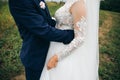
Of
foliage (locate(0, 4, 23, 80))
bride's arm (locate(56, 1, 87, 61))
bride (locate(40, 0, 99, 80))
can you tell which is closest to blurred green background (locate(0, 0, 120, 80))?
foliage (locate(0, 4, 23, 80))

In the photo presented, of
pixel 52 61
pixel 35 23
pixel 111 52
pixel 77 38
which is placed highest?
pixel 35 23

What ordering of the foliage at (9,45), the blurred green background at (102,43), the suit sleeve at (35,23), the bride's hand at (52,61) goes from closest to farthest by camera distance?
the suit sleeve at (35,23)
the bride's hand at (52,61)
the blurred green background at (102,43)
the foliage at (9,45)

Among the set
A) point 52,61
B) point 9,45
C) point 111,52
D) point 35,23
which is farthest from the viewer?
point 9,45

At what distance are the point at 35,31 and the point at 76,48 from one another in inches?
10.5

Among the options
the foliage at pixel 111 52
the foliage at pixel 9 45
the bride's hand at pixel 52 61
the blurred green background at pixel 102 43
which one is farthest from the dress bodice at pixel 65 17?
the foliage at pixel 9 45

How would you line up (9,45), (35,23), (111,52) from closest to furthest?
(35,23) → (111,52) → (9,45)

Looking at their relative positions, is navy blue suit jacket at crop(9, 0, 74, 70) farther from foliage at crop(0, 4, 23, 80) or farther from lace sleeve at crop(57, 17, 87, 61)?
foliage at crop(0, 4, 23, 80)

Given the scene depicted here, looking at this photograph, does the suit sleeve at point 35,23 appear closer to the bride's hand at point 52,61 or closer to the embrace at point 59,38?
the embrace at point 59,38

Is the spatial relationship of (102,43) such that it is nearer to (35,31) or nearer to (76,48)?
(76,48)

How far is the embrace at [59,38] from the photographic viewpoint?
5.66 ft

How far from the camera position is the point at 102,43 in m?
3.15

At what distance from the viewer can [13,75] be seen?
334 centimetres

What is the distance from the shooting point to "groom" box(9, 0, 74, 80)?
171 cm

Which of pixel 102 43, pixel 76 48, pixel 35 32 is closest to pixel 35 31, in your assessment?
pixel 35 32
